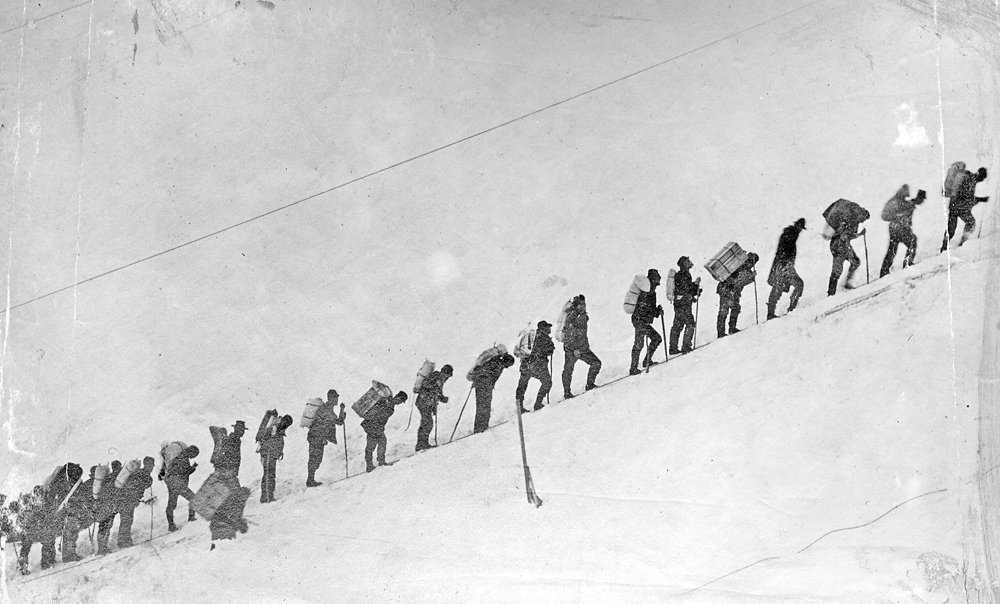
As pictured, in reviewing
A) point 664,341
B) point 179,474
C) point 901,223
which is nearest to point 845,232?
point 901,223

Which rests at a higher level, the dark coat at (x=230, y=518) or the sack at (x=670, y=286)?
the sack at (x=670, y=286)

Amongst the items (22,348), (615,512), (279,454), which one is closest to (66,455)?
(22,348)

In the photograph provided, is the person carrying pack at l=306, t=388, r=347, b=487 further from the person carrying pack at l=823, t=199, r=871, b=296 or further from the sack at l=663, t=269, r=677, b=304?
the person carrying pack at l=823, t=199, r=871, b=296

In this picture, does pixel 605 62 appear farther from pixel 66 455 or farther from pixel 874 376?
pixel 66 455

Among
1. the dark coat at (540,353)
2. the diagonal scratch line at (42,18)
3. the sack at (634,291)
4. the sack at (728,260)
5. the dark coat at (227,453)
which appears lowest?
the dark coat at (227,453)

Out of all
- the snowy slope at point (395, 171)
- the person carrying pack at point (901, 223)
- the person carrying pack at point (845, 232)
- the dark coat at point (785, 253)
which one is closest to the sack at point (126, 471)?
the snowy slope at point (395, 171)

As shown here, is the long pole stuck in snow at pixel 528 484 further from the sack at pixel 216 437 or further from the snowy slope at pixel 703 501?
the sack at pixel 216 437

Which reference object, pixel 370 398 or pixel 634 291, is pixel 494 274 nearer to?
pixel 634 291
